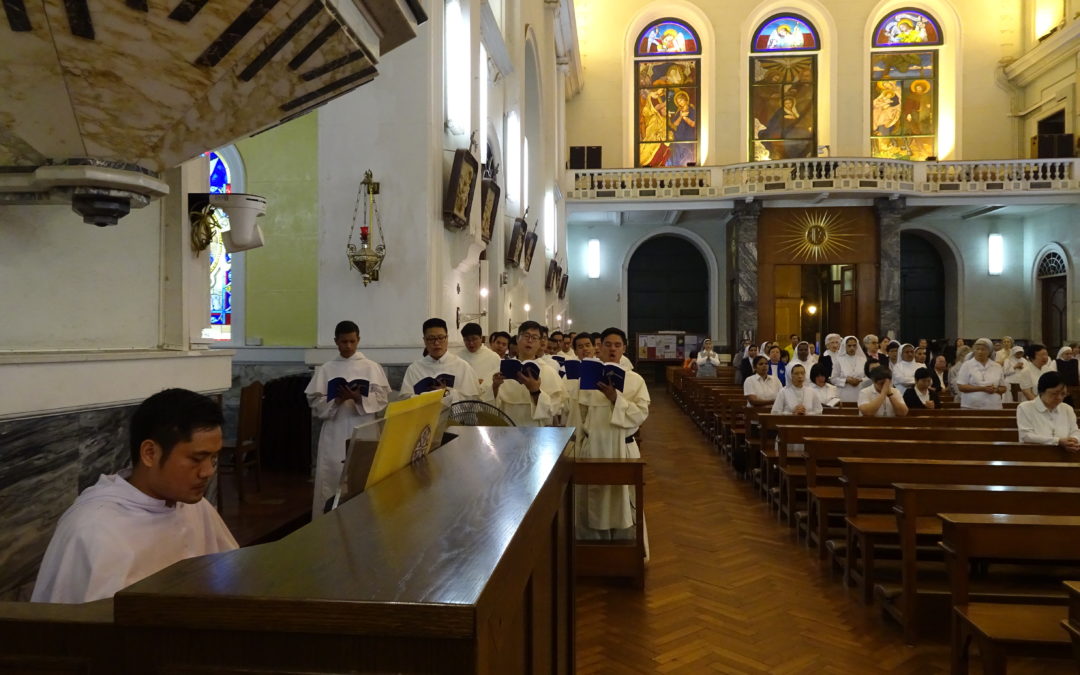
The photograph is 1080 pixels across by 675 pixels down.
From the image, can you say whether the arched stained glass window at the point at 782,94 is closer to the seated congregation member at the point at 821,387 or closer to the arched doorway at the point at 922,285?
the arched doorway at the point at 922,285

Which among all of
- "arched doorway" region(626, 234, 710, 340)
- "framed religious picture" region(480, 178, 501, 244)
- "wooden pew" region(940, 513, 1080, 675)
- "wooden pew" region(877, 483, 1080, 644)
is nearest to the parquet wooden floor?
"wooden pew" region(877, 483, 1080, 644)

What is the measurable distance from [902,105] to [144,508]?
2332 centimetres

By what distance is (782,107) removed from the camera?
2148 centimetres

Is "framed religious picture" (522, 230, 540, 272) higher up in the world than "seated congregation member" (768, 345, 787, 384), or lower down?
higher up

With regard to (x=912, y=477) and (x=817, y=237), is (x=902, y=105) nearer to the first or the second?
(x=817, y=237)

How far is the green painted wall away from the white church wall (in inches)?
602

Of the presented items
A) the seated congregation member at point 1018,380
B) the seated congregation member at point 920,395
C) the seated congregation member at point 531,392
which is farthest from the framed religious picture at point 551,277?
the seated congregation member at point 531,392

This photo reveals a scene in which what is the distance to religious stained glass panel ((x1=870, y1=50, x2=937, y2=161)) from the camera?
21.1 meters

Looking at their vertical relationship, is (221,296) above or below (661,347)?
above

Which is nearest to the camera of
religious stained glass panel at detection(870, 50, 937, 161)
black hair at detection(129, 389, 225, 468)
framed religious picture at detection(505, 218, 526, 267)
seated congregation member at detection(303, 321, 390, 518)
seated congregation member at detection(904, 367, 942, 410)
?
black hair at detection(129, 389, 225, 468)

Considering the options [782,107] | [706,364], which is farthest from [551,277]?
[782,107]

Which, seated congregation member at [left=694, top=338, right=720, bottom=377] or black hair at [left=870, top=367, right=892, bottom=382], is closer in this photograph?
black hair at [left=870, top=367, right=892, bottom=382]

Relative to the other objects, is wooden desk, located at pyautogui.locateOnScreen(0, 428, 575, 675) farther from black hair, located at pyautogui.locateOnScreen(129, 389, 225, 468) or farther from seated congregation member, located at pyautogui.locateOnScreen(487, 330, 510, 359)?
seated congregation member, located at pyautogui.locateOnScreen(487, 330, 510, 359)

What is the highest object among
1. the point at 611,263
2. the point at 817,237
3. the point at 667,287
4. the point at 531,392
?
the point at 817,237
